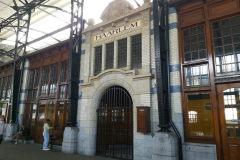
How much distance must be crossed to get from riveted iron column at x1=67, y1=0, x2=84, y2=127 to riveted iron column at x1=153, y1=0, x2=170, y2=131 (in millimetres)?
5002

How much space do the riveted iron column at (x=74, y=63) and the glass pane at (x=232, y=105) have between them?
7.04 m

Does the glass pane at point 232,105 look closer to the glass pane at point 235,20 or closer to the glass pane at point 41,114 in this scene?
the glass pane at point 235,20

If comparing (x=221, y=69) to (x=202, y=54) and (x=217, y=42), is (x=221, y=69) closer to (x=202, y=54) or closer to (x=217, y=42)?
(x=202, y=54)

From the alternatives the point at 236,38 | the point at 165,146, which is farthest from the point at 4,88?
the point at 236,38

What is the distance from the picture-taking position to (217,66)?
6.26 m

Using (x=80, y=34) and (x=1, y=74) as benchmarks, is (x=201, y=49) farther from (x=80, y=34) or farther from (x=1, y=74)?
(x=1, y=74)

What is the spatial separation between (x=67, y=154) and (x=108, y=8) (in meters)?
7.72

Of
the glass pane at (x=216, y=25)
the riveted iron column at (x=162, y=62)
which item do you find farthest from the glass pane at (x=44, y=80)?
the glass pane at (x=216, y=25)

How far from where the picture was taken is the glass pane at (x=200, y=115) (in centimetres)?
608

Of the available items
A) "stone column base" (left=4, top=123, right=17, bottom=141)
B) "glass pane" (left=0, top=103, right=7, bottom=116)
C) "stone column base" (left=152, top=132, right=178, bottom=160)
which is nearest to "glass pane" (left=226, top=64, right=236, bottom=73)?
"stone column base" (left=152, top=132, right=178, bottom=160)

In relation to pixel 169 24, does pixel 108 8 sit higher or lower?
higher

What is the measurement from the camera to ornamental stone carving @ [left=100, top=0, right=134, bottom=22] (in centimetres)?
874

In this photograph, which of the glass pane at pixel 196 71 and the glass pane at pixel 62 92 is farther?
the glass pane at pixel 62 92

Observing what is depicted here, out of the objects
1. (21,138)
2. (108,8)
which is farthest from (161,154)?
(21,138)
